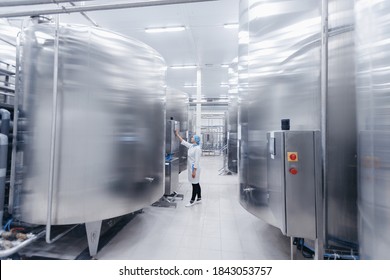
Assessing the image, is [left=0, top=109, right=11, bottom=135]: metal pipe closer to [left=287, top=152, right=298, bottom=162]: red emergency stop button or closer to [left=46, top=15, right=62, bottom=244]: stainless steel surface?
[left=46, top=15, right=62, bottom=244]: stainless steel surface

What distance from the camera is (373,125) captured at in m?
1.63

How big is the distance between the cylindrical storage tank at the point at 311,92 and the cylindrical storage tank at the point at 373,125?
0.31 metres

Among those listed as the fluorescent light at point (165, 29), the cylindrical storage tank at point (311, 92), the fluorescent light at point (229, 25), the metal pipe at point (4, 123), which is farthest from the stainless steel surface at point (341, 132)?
the fluorescent light at point (165, 29)

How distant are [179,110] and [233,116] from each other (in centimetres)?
195

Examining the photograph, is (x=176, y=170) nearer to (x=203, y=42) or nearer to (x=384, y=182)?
(x=384, y=182)

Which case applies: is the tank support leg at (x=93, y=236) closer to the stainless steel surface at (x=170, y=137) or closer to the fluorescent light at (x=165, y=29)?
the stainless steel surface at (x=170, y=137)

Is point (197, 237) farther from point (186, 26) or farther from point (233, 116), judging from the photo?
point (186, 26)

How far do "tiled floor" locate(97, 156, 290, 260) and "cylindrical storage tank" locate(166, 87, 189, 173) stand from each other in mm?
2378

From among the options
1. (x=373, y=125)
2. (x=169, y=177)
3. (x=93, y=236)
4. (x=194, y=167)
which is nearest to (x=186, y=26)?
(x=194, y=167)

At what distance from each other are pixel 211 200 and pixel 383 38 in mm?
4022

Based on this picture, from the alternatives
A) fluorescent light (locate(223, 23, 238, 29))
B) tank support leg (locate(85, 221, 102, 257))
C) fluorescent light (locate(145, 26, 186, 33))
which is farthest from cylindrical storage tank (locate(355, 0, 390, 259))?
fluorescent light (locate(145, 26, 186, 33))

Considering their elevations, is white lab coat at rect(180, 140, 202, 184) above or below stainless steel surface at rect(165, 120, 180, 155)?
below

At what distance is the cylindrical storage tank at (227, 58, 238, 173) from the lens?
6.67 meters

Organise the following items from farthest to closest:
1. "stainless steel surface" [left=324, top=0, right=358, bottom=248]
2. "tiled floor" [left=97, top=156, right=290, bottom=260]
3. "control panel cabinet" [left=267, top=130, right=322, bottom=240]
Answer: "tiled floor" [left=97, top=156, right=290, bottom=260] → "stainless steel surface" [left=324, top=0, right=358, bottom=248] → "control panel cabinet" [left=267, top=130, right=322, bottom=240]
